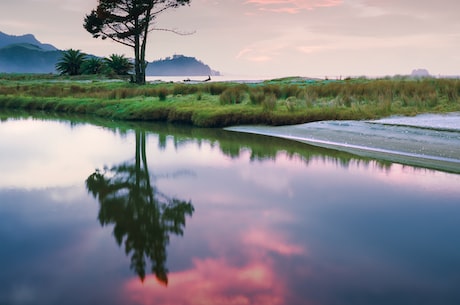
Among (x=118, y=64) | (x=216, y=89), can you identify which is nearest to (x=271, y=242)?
(x=216, y=89)

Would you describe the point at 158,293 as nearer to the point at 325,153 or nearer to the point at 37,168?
the point at 37,168

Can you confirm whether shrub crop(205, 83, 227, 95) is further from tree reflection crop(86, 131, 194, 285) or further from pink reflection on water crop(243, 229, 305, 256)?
pink reflection on water crop(243, 229, 305, 256)

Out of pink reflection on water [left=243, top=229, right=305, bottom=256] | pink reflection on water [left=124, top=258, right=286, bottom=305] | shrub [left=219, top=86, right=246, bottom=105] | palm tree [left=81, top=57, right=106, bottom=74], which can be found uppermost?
palm tree [left=81, top=57, right=106, bottom=74]

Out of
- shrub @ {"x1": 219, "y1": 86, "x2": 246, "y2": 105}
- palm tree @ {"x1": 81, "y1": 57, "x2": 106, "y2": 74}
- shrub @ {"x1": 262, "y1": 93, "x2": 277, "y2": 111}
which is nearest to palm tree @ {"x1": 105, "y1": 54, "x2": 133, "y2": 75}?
palm tree @ {"x1": 81, "y1": 57, "x2": 106, "y2": 74}

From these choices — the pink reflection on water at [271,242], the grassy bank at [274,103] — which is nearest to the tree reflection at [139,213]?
the pink reflection on water at [271,242]

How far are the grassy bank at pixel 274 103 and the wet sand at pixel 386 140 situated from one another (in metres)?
1.31

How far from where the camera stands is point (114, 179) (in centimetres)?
966

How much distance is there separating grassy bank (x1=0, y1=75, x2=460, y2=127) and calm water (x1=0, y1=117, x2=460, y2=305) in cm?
495

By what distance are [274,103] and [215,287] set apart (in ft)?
44.8

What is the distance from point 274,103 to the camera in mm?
17766

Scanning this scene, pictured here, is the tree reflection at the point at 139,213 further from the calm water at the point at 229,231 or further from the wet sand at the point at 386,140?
the wet sand at the point at 386,140

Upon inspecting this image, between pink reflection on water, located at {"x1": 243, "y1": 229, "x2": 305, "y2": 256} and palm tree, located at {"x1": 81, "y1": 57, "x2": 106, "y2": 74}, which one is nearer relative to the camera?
pink reflection on water, located at {"x1": 243, "y1": 229, "x2": 305, "y2": 256}

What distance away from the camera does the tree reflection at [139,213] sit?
5.48m

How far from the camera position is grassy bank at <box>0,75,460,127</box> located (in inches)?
637
